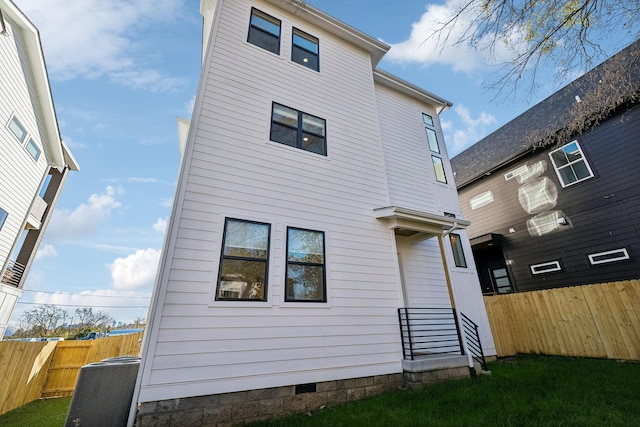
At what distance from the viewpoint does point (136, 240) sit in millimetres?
25422

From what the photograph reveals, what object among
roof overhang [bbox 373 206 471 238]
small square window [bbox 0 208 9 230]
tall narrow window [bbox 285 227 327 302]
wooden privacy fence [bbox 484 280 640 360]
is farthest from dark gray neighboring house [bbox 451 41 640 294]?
small square window [bbox 0 208 9 230]

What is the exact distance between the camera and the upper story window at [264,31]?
6520mm

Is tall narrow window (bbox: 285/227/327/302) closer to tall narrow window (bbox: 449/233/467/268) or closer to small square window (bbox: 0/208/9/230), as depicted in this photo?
tall narrow window (bbox: 449/233/467/268)

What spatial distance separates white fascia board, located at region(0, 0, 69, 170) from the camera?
8.22 meters

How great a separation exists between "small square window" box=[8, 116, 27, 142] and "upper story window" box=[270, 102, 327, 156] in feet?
30.2

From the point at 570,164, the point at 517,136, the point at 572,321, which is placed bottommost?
the point at 572,321

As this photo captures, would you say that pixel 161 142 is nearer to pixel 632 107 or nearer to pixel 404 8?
pixel 404 8

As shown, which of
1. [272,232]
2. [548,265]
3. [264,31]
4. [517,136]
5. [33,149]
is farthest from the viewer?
[517,136]

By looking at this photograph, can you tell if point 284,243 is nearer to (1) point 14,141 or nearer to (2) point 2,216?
(2) point 2,216

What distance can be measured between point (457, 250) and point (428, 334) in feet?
9.52

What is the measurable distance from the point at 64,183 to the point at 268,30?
12.2 meters

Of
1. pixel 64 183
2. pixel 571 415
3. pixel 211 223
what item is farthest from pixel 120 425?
pixel 64 183

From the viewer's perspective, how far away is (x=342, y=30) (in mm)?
7793

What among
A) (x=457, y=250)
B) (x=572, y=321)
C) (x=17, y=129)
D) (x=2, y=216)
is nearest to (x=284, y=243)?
(x=457, y=250)
